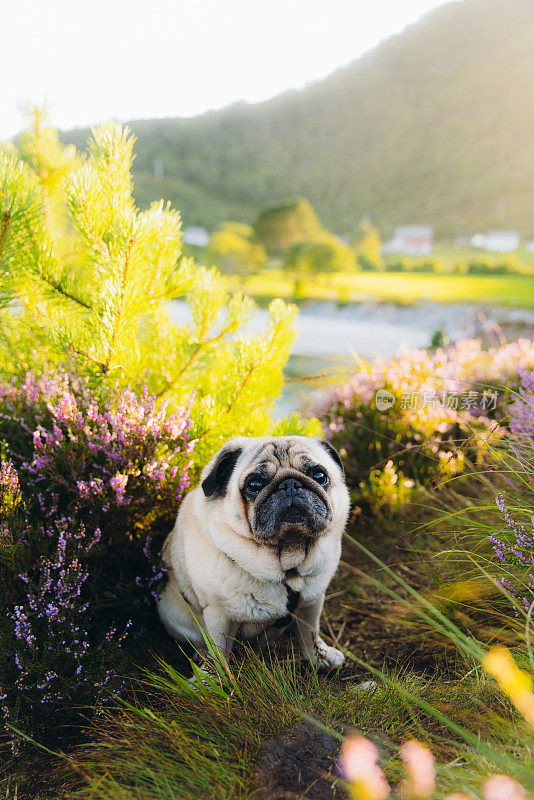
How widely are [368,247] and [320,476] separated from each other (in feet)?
30.2

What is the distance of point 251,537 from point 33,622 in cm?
73

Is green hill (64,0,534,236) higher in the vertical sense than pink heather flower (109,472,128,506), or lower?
higher

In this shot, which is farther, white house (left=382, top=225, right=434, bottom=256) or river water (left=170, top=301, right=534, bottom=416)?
white house (left=382, top=225, right=434, bottom=256)

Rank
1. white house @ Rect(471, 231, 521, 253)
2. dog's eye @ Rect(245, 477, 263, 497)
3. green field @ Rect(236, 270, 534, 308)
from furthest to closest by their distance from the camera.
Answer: white house @ Rect(471, 231, 521, 253)
green field @ Rect(236, 270, 534, 308)
dog's eye @ Rect(245, 477, 263, 497)

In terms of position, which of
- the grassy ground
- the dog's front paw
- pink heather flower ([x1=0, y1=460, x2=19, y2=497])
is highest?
pink heather flower ([x1=0, y1=460, x2=19, y2=497])

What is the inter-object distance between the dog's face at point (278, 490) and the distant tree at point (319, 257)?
828cm

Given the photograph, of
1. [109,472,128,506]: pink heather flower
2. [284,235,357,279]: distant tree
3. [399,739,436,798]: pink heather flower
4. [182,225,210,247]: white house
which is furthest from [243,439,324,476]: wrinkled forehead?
[182,225,210,247]: white house

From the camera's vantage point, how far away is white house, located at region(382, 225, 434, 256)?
1044 centimetres

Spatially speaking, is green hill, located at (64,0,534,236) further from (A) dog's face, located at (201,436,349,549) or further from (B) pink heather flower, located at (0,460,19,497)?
(A) dog's face, located at (201,436,349,549)

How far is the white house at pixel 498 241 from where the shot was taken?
33.2 feet

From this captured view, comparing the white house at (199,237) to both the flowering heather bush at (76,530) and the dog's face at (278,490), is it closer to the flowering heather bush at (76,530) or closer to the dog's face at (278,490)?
the flowering heather bush at (76,530)

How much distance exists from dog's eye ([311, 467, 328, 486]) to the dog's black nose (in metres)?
0.10

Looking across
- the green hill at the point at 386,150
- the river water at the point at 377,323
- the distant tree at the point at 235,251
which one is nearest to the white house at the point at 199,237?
the distant tree at the point at 235,251

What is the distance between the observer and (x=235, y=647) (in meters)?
1.68
